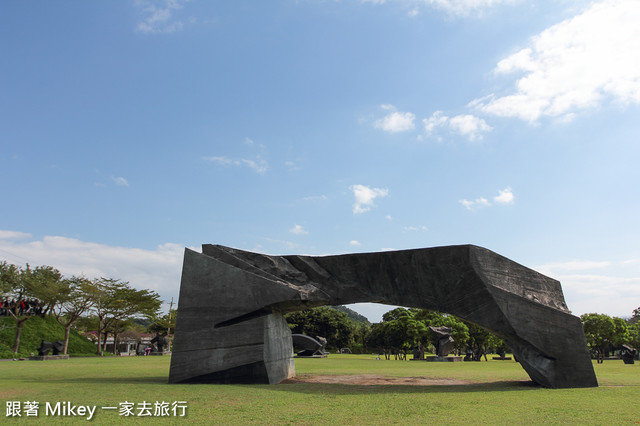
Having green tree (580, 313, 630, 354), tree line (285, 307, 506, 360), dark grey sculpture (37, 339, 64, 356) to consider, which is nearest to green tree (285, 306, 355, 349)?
tree line (285, 307, 506, 360)

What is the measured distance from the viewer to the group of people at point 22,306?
37.1 m

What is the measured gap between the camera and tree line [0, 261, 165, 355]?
3597 cm

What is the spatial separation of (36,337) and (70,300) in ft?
16.6

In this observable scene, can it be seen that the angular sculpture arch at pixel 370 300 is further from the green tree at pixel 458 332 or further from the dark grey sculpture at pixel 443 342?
the green tree at pixel 458 332

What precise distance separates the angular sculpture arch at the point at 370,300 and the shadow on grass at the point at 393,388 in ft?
2.57

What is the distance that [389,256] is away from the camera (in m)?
12.6

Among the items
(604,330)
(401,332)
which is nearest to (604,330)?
(604,330)

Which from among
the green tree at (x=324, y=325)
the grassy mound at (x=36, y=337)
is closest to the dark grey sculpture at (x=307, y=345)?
the green tree at (x=324, y=325)

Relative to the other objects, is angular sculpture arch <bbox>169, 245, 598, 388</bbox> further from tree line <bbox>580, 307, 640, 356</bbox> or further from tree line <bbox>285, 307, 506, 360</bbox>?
tree line <bbox>580, 307, 640, 356</bbox>

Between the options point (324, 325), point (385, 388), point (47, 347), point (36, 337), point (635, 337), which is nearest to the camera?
point (385, 388)

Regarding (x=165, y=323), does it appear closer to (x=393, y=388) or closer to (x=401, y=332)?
(x=401, y=332)

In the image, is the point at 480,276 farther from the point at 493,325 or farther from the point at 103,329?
the point at 103,329

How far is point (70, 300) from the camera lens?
36344 millimetres

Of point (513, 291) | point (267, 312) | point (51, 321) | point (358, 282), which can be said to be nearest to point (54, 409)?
point (267, 312)
